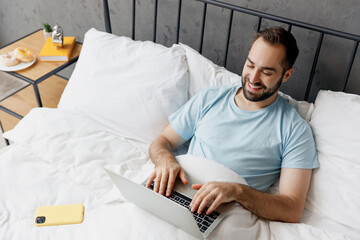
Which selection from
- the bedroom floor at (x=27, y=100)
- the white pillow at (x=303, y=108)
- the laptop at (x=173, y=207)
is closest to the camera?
the laptop at (x=173, y=207)

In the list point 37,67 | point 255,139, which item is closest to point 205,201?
point 255,139

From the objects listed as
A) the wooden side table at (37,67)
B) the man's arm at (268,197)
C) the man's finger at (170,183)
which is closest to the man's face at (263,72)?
the man's arm at (268,197)

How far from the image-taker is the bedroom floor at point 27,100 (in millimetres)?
1923

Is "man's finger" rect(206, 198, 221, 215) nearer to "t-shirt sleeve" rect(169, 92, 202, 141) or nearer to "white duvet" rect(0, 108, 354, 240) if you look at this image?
"white duvet" rect(0, 108, 354, 240)

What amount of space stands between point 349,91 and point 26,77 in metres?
1.51

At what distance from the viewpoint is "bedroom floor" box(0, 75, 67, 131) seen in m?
1.92

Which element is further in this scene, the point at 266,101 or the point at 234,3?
the point at 234,3

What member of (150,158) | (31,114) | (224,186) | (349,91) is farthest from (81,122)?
(349,91)

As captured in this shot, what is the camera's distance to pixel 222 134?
4.27ft

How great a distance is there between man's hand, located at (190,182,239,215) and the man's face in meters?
0.37

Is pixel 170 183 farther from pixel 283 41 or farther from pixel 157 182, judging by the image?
pixel 283 41

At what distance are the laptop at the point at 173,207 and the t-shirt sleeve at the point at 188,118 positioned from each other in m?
0.36

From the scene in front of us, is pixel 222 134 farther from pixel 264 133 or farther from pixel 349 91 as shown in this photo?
pixel 349 91

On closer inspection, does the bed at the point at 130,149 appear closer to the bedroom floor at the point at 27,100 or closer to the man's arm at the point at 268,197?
the man's arm at the point at 268,197
